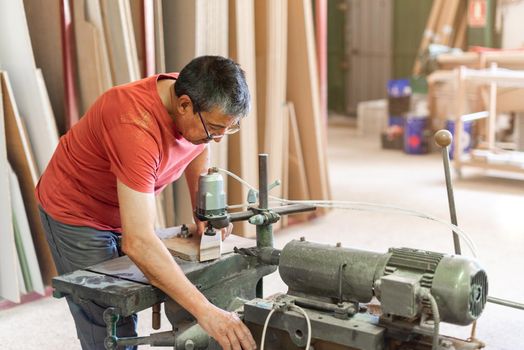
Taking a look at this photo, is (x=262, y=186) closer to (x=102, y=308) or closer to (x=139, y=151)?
(x=139, y=151)

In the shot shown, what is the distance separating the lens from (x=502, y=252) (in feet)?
12.5

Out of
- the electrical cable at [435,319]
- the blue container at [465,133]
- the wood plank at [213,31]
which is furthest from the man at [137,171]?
the blue container at [465,133]

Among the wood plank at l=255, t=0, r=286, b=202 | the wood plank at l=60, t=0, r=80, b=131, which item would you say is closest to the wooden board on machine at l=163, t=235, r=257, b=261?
the wood plank at l=60, t=0, r=80, b=131

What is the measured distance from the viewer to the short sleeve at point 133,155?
1680mm

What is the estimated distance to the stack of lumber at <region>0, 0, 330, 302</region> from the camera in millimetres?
3123

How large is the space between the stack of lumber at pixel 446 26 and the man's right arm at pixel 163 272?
5586mm

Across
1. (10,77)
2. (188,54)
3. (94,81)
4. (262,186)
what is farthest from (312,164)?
(262,186)

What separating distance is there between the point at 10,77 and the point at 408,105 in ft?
14.6

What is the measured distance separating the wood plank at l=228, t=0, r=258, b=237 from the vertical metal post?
6.73 ft

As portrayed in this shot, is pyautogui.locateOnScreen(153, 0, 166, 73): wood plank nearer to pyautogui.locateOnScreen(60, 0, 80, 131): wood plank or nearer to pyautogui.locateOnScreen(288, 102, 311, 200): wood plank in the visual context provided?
pyautogui.locateOnScreen(60, 0, 80, 131): wood plank

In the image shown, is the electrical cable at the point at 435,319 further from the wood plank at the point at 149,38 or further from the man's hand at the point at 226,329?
the wood plank at the point at 149,38

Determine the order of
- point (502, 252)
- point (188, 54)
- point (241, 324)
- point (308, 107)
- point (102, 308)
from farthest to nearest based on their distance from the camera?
point (308, 107) < point (502, 252) < point (188, 54) < point (102, 308) < point (241, 324)

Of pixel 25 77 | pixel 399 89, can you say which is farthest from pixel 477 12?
pixel 25 77

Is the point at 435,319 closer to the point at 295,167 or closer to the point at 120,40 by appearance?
the point at 120,40
